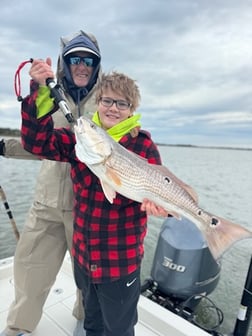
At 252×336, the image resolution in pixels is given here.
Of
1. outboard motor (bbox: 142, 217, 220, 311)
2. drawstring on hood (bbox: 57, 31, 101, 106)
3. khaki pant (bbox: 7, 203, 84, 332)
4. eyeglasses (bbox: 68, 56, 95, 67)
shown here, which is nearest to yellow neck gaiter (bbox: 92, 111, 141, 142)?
drawstring on hood (bbox: 57, 31, 101, 106)

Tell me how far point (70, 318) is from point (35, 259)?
2.94 feet

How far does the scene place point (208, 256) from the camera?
3.58m

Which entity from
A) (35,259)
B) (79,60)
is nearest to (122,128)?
(79,60)

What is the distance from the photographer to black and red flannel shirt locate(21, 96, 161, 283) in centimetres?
205

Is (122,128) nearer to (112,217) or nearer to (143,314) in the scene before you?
(112,217)

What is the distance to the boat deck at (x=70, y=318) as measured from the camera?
9.31ft

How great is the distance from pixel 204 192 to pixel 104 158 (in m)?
13.8

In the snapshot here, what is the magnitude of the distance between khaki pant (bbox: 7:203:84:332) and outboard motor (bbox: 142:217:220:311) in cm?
136

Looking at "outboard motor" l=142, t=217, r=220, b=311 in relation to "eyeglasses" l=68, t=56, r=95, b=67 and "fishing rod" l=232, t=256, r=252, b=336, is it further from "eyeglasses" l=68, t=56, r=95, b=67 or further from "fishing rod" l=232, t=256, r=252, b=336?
"eyeglasses" l=68, t=56, r=95, b=67

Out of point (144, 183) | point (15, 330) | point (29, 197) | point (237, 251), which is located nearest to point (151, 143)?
point (144, 183)

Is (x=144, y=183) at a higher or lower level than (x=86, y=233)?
higher

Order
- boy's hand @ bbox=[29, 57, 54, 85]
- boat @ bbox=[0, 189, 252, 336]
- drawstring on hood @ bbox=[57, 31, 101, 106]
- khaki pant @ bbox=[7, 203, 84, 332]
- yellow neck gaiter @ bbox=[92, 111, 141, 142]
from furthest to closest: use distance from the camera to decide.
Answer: boat @ bbox=[0, 189, 252, 336] < khaki pant @ bbox=[7, 203, 84, 332] < drawstring on hood @ bbox=[57, 31, 101, 106] < yellow neck gaiter @ bbox=[92, 111, 141, 142] < boy's hand @ bbox=[29, 57, 54, 85]

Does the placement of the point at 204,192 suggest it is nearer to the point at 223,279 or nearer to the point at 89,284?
the point at 223,279

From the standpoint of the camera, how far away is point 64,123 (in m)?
2.50
